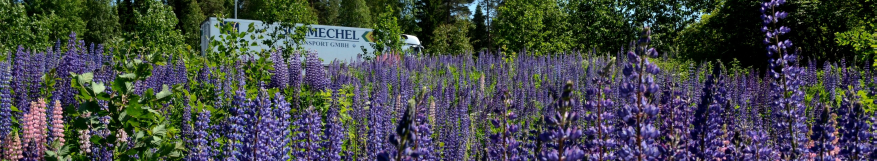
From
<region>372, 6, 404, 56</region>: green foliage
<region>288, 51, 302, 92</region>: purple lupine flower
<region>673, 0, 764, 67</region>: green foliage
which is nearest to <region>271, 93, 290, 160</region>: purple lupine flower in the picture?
<region>288, 51, 302, 92</region>: purple lupine flower

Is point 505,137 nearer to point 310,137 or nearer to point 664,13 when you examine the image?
point 310,137

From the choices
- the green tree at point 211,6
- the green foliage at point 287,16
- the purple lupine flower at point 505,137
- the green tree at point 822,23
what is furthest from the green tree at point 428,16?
the purple lupine flower at point 505,137

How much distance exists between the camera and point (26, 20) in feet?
54.5

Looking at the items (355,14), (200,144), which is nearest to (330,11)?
(355,14)

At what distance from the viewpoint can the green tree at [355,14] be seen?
43906 mm

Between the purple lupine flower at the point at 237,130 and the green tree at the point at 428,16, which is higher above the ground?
the green tree at the point at 428,16

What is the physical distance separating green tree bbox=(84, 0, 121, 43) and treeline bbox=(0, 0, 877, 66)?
0.07 meters

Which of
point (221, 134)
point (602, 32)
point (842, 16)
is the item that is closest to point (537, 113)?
point (221, 134)

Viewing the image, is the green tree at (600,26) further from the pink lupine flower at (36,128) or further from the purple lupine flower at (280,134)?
the pink lupine flower at (36,128)

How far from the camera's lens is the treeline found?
478 inches

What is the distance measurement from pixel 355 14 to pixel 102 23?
17535 millimetres

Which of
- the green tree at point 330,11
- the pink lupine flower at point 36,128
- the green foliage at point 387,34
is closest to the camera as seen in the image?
the pink lupine flower at point 36,128

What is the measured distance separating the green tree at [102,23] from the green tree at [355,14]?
49.8 ft

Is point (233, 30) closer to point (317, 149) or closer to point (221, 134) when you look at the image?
point (221, 134)
